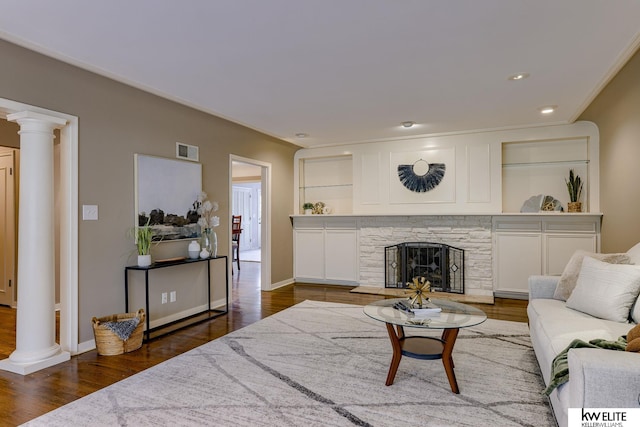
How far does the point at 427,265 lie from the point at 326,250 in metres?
1.70

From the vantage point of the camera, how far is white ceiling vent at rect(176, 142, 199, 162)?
416 centimetres

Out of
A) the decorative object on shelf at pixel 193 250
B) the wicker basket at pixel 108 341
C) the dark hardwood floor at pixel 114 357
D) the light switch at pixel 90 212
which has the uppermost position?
the light switch at pixel 90 212

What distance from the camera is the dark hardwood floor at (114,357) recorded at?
92.3 inches

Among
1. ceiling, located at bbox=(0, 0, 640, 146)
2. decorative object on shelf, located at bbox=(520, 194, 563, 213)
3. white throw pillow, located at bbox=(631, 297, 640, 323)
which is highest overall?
ceiling, located at bbox=(0, 0, 640, 146)

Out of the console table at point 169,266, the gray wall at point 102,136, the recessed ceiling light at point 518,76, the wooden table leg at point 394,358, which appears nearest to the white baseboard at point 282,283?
the console table at point 169,266

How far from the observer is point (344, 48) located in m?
2.77

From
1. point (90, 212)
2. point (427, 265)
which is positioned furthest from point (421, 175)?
point (90, 212)

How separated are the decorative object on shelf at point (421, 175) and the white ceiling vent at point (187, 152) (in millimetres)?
3208

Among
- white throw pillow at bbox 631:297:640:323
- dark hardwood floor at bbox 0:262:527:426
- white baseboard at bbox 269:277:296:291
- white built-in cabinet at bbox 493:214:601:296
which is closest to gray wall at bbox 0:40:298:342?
dark hardwood floor at bbox 0:262:527:426

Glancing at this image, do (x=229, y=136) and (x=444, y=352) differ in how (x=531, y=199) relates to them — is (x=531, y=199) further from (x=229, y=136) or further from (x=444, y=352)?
(x=229, y=136)

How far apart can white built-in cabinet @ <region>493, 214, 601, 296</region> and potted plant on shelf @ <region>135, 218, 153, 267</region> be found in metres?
4.60

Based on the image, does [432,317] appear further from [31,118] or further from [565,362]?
[31,118]

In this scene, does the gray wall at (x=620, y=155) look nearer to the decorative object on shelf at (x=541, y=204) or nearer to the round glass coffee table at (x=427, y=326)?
the decorative object on shelf at (x=541, y=204)

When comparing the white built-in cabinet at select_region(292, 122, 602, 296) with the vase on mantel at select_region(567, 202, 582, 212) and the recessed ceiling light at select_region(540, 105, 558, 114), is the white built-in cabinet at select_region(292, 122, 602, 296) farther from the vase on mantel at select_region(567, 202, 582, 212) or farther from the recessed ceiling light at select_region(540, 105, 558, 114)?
the recessed ceiling light at select_region(540, 105, 558, 114)
